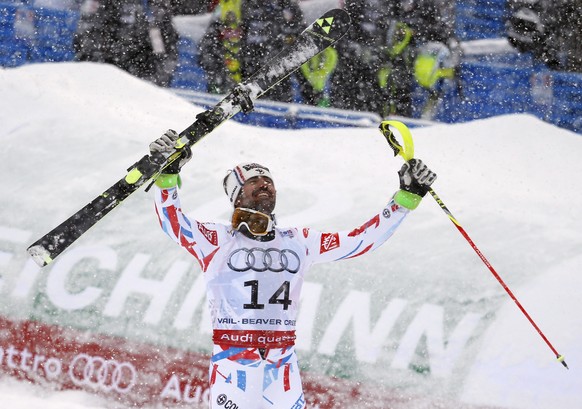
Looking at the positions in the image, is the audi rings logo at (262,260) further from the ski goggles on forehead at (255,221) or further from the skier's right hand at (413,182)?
the skier's right hand at (413,182)

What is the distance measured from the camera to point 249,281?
424 centimetres

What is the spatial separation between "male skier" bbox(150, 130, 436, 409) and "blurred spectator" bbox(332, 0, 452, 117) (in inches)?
176

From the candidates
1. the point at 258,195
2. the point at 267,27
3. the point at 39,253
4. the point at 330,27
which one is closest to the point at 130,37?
the point at 267,27

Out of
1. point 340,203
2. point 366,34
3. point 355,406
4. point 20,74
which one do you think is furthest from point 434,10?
point 355,406

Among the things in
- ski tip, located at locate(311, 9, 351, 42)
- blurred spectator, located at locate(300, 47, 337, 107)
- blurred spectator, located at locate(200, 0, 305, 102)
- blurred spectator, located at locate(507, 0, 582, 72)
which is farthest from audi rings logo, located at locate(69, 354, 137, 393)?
blurred spectator, located at locate(507, 0, 582, 72)

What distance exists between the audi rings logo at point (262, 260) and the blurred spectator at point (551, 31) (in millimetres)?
5649

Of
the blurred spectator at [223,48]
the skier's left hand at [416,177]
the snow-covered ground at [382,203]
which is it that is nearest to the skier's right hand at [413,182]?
the skier's left hand at [416,177]

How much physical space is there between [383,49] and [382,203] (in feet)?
9.51

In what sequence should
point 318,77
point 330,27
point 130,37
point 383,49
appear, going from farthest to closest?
point 318,77 → point 130,37 → point 383,49 → point 330,27

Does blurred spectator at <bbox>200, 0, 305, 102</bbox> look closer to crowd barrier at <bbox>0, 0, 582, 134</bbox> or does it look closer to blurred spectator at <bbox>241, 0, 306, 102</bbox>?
blurred spectator at <bbox>241, 0, 306, 102</bbox>

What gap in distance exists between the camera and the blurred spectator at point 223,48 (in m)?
8.92

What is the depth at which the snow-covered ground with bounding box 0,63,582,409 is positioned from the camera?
18.3 ft

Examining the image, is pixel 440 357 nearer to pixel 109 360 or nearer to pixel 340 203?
pixel 340 203

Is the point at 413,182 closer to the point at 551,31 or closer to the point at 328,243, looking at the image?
the point at 328,243
